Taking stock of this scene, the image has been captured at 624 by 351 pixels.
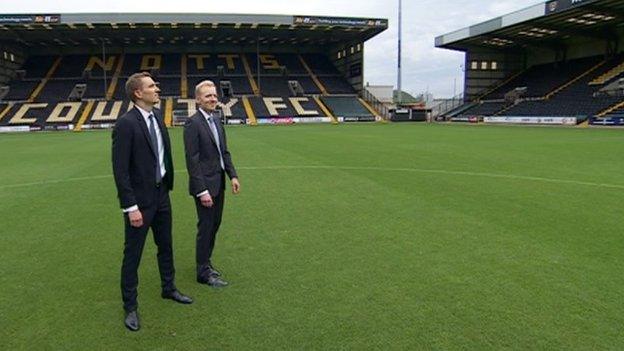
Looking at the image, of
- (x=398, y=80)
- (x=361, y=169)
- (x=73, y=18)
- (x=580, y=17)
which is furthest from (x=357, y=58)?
(x=361, y=169)

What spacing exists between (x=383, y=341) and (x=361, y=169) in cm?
915

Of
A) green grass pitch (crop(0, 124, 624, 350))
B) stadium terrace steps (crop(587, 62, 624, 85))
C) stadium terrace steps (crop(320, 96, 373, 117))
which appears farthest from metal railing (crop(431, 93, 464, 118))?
green grass pitch (crop(0, 124, 624, 350))

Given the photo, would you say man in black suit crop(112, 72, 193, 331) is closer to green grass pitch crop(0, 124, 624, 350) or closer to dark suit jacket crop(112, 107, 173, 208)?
dark suit jacket crop(112, 107, 173, 208)

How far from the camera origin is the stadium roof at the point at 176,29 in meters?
44.0

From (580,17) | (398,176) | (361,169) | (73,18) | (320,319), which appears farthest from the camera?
(73,18)

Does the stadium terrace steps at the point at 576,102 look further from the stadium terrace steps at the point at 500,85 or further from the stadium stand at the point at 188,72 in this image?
the stadium stand at the point at 188,72

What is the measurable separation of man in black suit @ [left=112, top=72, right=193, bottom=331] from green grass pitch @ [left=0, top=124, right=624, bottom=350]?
0.51 meters

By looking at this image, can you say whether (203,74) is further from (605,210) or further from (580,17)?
(605,210)

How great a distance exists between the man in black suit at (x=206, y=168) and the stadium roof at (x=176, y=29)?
43.8 m

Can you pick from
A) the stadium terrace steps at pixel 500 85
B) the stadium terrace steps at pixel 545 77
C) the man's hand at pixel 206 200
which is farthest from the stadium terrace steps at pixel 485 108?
the man's hand at pixel 206 200

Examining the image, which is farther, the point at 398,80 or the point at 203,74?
the point at 203,74

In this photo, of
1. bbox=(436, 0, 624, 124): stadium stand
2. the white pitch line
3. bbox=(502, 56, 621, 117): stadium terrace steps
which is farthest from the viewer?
bbox=(502, 56, 621, 117): stadium terrace steps

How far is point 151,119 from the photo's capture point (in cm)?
393

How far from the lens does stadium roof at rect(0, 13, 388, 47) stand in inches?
1731
